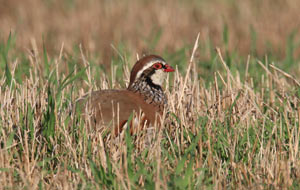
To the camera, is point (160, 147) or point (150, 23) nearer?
point (160, 147)

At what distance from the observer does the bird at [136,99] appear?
4.97 m

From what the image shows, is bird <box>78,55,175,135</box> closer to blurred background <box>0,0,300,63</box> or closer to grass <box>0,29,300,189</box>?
grass <box>0,29,300,189</box>

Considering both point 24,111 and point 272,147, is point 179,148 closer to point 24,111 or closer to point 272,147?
point 272,147

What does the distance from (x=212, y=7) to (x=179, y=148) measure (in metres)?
8.28

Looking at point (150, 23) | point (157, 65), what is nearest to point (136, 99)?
point (157, 65)

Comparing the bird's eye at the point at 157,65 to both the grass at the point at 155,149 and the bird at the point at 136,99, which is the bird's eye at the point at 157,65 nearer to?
the bird at the point at 136,99

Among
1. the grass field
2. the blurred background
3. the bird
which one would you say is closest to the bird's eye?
the bird

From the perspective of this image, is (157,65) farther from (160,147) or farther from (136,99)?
(160,147)

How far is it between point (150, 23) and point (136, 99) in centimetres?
632

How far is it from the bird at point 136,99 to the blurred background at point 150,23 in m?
3.51

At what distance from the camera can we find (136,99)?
5.37 metres

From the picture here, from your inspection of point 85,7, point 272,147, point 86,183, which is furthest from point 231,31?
point 86,183

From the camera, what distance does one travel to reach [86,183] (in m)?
4.14

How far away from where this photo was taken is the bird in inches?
196
